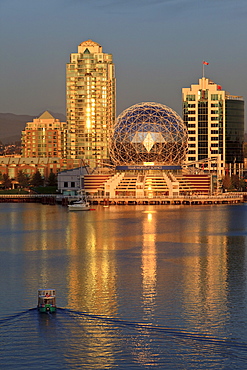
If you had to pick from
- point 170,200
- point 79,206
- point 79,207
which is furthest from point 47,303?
point 170,200

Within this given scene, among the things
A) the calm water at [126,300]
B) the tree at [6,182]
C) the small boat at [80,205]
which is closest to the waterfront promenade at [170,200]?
the small boat at [80,205]

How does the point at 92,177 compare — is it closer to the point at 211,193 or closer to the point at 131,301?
the point at 211,193

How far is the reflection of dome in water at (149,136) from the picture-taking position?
428 ft

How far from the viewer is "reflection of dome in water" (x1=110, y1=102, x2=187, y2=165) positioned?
13050 cm

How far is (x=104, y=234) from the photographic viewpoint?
68.6 meters

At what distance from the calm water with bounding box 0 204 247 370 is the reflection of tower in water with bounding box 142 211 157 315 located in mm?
57

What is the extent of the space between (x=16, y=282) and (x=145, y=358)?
47.9ft

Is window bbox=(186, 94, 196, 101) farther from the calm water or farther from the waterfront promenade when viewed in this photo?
the calm water

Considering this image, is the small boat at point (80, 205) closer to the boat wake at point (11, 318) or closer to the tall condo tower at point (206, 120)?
the tall condo tower at point (206, 120)

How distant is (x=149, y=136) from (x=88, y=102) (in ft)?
197

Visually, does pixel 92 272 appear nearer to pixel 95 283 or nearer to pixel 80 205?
pixel 95 283

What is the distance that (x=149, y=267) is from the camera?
47594mm

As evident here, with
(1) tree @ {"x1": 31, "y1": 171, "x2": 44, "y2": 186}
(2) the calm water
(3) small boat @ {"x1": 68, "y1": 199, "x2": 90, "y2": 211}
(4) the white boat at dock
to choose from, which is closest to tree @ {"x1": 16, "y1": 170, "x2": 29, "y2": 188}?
(1) tree @ {"x1": 31, "y1": 171, "x2": 44, "y2": 186}

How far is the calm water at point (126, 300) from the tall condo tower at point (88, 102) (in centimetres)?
12074
